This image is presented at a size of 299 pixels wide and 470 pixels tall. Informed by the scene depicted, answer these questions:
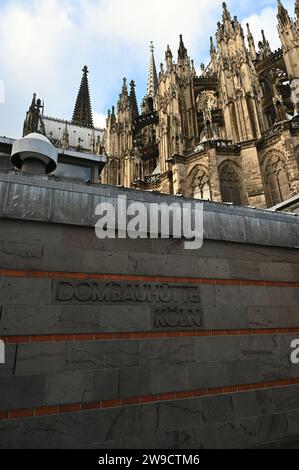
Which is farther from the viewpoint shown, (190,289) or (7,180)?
(190,289)

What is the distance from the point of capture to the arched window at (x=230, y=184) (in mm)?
23984

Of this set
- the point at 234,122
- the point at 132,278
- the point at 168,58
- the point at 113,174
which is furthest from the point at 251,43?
the point at 132,278

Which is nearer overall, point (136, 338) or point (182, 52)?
point (136, 338)

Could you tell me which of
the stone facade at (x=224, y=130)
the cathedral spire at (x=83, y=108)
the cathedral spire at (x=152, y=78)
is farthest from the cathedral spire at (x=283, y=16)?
the cathedral spire at (x=83, y=108)

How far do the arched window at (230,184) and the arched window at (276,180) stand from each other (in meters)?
2.21

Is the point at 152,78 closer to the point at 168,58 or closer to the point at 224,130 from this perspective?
the point at 168,58

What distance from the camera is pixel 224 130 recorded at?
28.7 meters

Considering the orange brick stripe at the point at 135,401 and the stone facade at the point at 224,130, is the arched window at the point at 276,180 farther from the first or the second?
the orange brick stripe at the point at 135,401

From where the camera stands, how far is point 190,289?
15.7 ft

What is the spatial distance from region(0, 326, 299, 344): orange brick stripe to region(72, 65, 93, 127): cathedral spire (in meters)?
71.8

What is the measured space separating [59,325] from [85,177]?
5300 millimetres

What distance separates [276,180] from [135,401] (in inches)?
887
